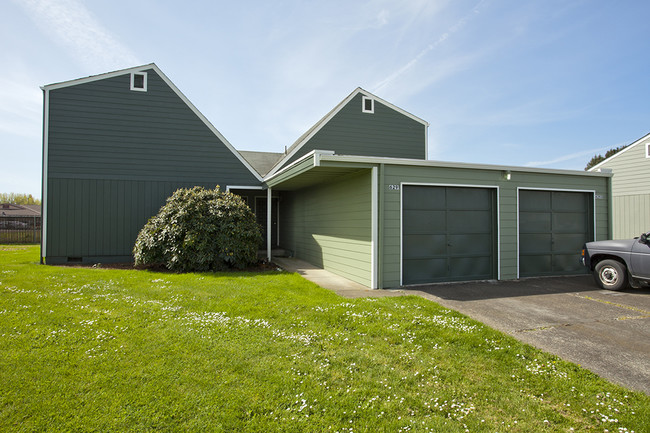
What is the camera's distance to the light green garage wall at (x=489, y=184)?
7594mm

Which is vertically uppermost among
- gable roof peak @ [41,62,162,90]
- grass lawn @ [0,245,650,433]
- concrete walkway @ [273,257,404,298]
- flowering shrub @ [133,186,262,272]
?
gable roof peak @ [41,62,162,90]

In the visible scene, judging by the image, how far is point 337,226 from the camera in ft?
31.4

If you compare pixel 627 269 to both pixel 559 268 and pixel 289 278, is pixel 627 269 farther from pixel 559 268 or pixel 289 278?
pixel 289 278

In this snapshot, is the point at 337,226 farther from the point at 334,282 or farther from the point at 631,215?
the point at 631,215

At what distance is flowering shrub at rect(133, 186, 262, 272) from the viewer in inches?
375

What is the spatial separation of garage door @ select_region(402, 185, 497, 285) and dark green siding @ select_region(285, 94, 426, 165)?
21.6 feet

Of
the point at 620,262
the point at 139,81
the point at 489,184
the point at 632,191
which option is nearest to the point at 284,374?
the point at 489,184

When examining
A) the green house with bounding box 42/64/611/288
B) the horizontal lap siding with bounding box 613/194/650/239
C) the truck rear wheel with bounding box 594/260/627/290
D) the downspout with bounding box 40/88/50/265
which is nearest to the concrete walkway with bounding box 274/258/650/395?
the truck rear wheel with bounding box 594/260/627/290

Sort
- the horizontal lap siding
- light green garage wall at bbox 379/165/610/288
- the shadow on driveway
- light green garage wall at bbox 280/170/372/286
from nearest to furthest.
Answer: the shadow on driveway → light green garage wall at bbox 379/165/610/288 → light green garage wall at bbox 280/170/372/286 → the horizontal lap siding

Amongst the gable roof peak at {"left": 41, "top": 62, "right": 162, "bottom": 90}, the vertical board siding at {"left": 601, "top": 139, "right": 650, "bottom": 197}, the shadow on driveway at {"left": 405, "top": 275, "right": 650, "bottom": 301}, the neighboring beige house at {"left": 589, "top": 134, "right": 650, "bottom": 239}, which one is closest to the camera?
the shadow on driveway at {"left": 405, "top": 275, "right": 650, "bottom": 301}

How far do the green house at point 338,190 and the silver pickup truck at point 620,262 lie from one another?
1344mm

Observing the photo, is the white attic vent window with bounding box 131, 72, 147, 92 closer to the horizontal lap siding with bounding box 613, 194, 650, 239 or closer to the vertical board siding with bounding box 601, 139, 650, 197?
the vertical board siding with bounding box 601, 139, 650, 197

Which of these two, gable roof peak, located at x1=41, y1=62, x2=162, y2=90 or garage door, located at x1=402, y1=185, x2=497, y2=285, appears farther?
gable roof peak, located at x1=41, y1=62, x2=162, y2=90

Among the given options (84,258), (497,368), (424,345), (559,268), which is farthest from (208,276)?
(559,268)
